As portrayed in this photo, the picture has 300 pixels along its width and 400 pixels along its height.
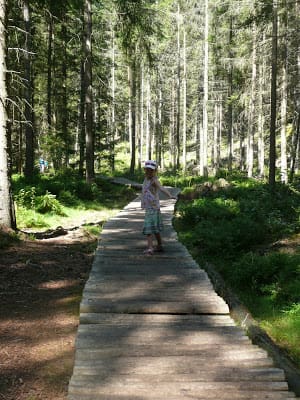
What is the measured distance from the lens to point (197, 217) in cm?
1144

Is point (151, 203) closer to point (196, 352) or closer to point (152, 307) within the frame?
point (152, 307)

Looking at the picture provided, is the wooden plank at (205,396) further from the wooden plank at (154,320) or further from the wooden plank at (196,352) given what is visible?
the wooden plank at (154,320)

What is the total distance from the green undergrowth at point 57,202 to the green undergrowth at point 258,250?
12.8 ft

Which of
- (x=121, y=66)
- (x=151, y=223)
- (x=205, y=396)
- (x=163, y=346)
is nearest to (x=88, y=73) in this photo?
(x=151, y=223)

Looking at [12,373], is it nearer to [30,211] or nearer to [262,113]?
[30,211]

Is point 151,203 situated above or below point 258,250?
above

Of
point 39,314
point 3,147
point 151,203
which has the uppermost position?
point 3,147

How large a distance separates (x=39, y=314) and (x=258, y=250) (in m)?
5.09

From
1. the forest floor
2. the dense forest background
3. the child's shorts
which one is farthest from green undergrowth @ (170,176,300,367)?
the dense forest background

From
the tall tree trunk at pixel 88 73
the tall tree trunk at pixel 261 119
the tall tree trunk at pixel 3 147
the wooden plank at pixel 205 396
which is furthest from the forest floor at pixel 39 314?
the tall tree trunk at pixel 261 119

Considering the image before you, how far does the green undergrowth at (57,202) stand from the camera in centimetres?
1221

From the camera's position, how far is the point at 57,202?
13.6m

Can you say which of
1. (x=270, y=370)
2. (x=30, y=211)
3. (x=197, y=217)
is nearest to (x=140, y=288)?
(x=270, y=370)

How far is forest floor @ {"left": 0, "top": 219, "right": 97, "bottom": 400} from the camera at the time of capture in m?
3.62
